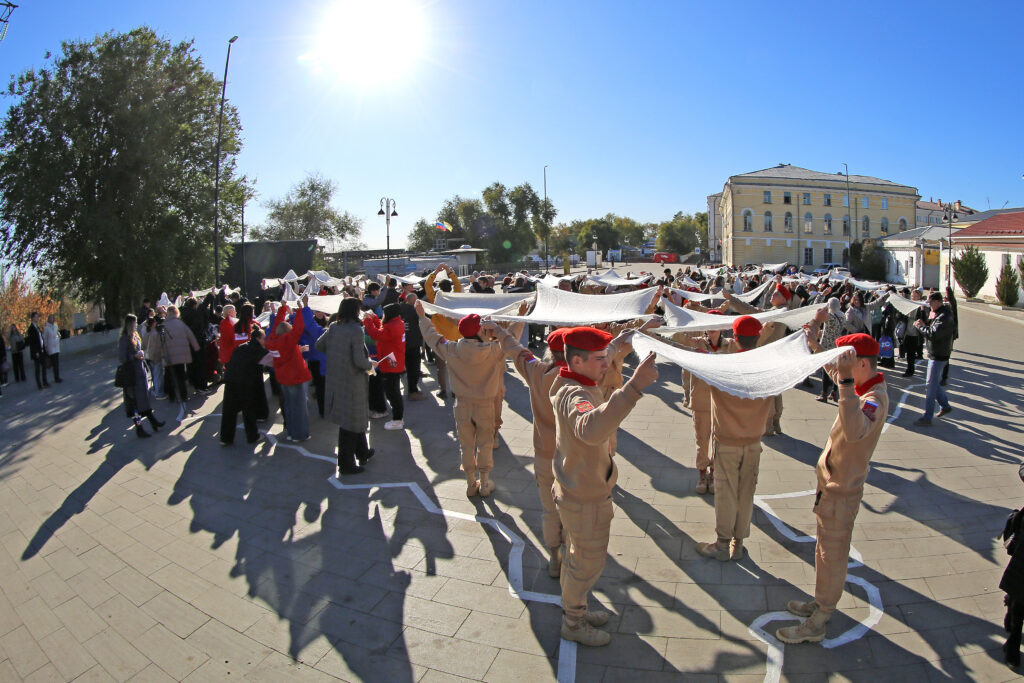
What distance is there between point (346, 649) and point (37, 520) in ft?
15.3

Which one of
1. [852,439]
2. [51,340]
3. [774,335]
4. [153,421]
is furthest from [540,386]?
[51,340]

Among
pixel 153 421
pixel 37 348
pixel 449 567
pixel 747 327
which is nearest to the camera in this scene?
pixel 449 567

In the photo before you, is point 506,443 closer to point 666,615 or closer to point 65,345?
point 666,615

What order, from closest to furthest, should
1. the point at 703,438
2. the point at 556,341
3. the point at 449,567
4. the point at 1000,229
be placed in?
1. the point at 556,341
2. the point at 449,567
3. the point at 703,438
4. the point at 1000,229

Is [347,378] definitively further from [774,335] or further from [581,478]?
[774,335]

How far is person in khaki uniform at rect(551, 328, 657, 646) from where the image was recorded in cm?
345

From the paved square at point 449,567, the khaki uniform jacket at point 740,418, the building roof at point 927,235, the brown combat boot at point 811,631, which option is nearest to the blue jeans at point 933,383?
the paved square at point 449,567

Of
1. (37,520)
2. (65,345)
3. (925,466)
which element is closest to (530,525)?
(925,466)

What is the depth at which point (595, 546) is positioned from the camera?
Result: 11.9 ft

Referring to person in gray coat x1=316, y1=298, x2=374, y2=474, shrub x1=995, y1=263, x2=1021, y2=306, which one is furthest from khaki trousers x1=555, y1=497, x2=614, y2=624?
shrub x1=995, y1=263, x2=1021, y2=306

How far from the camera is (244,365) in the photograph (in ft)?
26.7

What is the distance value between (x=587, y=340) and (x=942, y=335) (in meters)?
7.57

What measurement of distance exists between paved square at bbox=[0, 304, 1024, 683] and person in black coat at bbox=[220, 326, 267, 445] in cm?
30

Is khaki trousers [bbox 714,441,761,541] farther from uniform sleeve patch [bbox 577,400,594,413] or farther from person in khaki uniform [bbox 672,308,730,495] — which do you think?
uniform sleeve patch [bbox 577,400,594,413]
